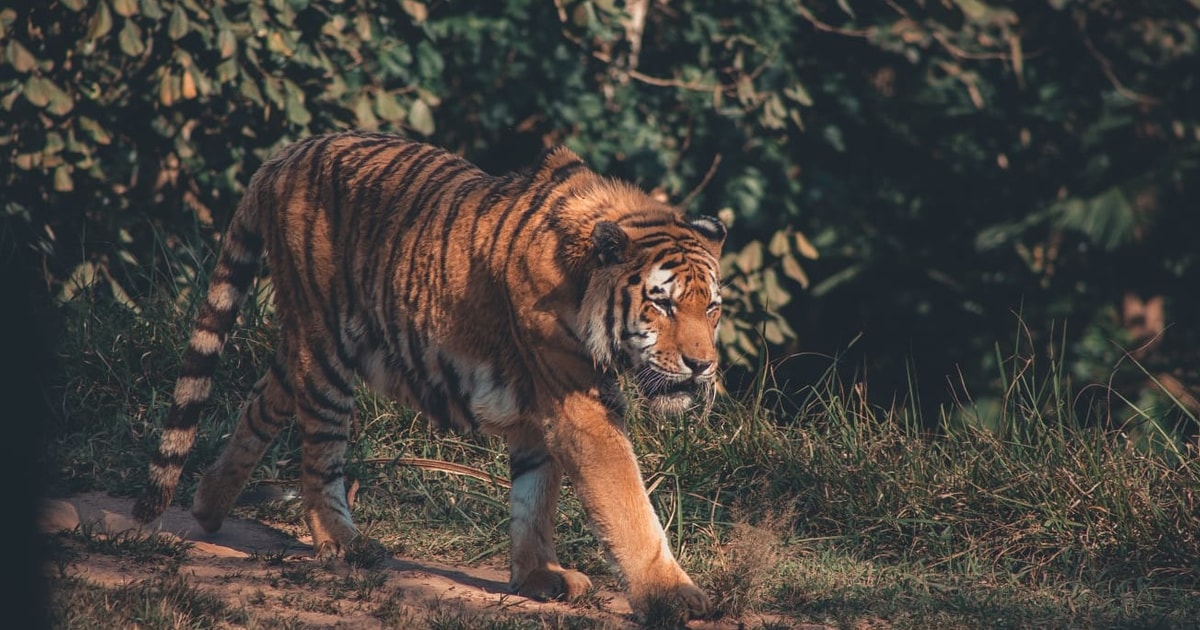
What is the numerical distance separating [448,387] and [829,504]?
1538 mm

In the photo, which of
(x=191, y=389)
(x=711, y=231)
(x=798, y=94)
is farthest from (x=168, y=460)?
(x=798, y=94)

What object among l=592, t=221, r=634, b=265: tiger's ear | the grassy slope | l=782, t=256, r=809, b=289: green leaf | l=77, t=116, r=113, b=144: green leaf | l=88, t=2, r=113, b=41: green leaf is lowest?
l=782, t=256, r=809, b=289: green leaf

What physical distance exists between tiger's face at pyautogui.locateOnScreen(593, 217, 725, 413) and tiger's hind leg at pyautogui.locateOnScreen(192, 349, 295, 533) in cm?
152

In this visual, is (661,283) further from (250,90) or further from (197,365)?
(250,90)

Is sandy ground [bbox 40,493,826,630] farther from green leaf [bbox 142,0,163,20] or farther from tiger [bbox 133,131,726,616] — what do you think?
green leaf [bbox 142,0,163,20]

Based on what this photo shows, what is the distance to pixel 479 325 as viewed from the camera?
458cm

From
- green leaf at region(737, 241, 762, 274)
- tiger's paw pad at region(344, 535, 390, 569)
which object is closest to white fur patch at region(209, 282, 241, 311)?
tiger's paw pad at region(344, 535, 390, 569)

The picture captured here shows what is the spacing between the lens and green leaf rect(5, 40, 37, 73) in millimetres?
6598

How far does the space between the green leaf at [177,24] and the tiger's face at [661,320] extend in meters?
3.25

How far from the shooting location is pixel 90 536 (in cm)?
455

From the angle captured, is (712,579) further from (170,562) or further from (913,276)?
(913,276)

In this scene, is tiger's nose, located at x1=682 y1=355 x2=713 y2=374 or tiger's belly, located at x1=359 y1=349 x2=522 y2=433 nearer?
tiger's nose, located at x1=682 y1=355 x2=713 y2=374

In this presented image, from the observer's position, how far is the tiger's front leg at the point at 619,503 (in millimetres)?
4117

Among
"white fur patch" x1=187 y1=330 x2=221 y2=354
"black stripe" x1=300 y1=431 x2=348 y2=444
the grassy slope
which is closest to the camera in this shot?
the grassy slope
